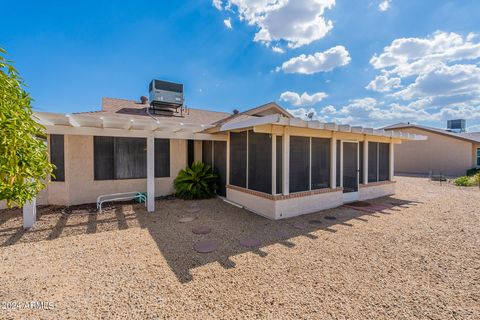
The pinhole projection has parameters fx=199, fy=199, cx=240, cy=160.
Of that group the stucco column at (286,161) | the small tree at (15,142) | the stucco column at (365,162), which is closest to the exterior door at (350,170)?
the stucco column at (365,162)

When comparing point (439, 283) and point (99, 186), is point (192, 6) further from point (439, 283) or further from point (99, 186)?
point (439, 283)

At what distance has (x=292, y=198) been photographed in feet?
21.2

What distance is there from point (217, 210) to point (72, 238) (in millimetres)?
4009

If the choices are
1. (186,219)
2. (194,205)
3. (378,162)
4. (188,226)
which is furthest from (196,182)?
(378,162)

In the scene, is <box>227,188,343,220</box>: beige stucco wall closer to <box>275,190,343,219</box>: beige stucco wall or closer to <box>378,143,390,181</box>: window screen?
<box>275,190,343,219</box>: beige stucco wall

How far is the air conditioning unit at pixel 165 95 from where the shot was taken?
35.9ft

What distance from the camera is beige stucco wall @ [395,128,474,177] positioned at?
17595 millimetres

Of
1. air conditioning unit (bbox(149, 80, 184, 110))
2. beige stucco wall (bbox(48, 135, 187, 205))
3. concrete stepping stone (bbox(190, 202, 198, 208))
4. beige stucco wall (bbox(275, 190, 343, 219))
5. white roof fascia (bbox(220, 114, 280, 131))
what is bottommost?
concrete stepping stone (bbox(190, 202, 198, 208))

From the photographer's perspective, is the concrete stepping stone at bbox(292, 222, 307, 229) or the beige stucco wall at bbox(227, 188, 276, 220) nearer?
the concrete stepping stone at bbox(292, 222, 307, 229)

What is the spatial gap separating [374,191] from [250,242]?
7.66 meters

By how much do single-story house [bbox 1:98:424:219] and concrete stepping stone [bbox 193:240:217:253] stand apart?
93.7 inches

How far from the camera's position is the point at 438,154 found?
18.3 metres

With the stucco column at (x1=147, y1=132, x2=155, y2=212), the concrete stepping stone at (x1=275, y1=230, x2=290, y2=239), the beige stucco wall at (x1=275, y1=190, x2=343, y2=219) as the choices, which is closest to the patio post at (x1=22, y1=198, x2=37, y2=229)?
the stucco column at (x1=147, y1=132, x2=155, y2=212)

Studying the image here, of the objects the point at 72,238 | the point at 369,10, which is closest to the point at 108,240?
the point at 72,238
